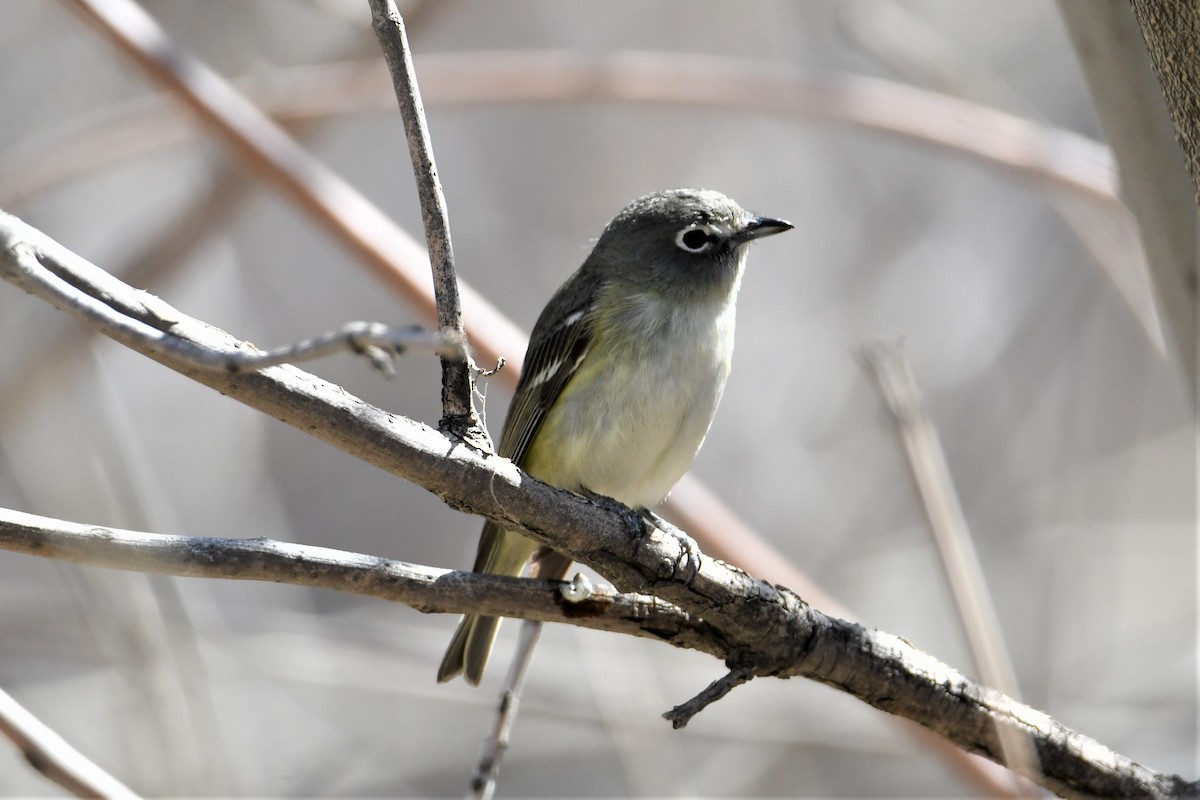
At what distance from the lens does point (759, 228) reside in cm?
356

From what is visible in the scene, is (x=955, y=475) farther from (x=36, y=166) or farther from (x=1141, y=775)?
(x=36, y=166)

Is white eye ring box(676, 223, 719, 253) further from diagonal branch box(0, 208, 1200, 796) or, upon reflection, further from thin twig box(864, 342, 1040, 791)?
diagonal branch box(0, 208, 1200, 796)

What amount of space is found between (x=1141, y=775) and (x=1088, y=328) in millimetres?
4546

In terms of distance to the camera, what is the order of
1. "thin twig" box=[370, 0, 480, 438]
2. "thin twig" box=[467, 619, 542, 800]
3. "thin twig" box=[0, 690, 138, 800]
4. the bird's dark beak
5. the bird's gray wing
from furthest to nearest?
the bird's dark beak, the bird's gray wing, "thin twig" box=[467, 619, 542, 800], "thin twig" box=[0, 690, 138, 800], "thin twig" box=[370, 0, 480, 438]

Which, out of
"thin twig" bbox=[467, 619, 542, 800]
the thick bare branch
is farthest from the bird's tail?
the thick bare branch

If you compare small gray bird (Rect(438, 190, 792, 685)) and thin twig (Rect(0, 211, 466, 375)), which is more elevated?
small gray bird (Rect(438, 190, 792, 685))

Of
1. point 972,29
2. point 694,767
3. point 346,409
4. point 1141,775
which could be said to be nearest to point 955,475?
point 694,767

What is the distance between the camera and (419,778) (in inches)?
207

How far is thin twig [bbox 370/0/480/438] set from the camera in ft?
5.72

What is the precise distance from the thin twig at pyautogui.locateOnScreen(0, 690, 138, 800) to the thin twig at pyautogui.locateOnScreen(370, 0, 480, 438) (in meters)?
0.91

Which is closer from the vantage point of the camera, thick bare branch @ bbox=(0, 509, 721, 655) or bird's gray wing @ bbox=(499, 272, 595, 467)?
thick bare branch @ bbox=(0, 509, 721, 655)

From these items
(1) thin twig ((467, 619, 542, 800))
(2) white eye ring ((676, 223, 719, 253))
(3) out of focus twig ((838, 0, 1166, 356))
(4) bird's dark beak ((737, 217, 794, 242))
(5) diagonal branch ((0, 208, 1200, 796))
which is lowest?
(1) thin twig ((467, 619, 542, 800))

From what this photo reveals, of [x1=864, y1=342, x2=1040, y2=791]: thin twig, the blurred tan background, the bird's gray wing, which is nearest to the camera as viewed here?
[x1=864, y1=342, x2=1040, y2=791]: thin twig

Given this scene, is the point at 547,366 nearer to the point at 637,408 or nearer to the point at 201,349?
the point at 637,408
